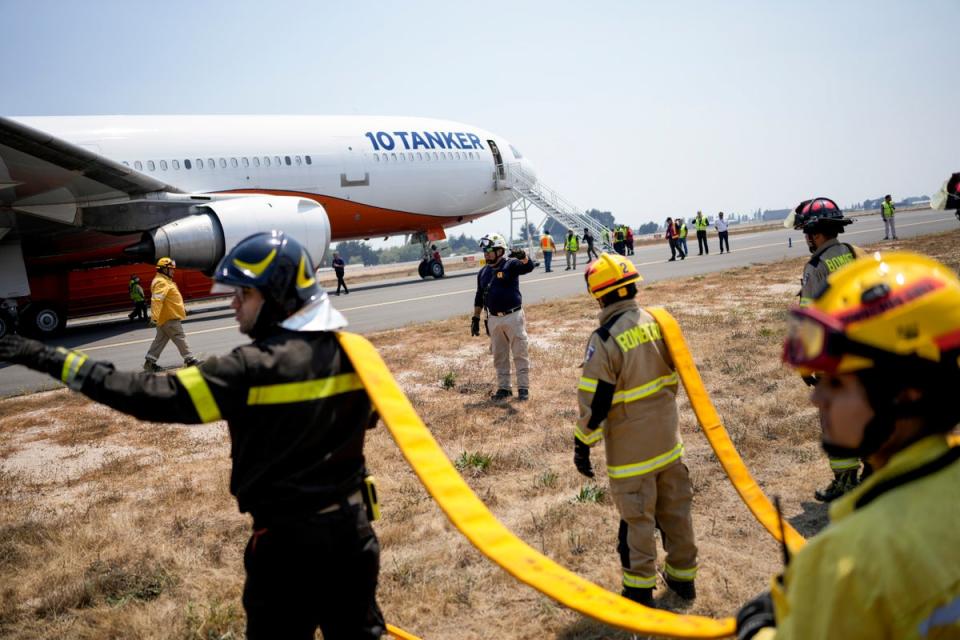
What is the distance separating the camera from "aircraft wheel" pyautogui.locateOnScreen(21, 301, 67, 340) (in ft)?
60.0

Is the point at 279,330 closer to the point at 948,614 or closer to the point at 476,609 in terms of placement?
the point at 948,614

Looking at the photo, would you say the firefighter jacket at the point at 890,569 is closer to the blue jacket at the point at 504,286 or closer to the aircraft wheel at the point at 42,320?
the blue jacket at the point at 504,286

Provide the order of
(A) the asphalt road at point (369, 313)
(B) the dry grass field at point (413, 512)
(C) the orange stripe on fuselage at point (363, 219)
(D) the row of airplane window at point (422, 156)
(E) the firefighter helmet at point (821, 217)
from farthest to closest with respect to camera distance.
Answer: (D) the row of airplane window at point (422, 156), (C) the orange stripe on fuselage at point (363, 219), (A) the asphalt road at point (369, 313), (E) the firefighter helmet at point (821, 217), (B) the dry grass field at point (413, 512)

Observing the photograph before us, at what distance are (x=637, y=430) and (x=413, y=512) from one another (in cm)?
251

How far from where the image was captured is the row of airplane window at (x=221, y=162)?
18250mm

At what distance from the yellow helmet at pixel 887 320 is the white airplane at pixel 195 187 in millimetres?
15137

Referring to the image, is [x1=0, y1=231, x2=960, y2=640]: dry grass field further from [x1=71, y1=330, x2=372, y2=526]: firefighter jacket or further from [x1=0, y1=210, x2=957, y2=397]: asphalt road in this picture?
[x1=0, y1=210, x2=957, y2=397]: asphalt road

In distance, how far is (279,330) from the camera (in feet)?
9.18

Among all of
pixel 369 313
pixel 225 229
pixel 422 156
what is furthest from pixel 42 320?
pixel 422 156

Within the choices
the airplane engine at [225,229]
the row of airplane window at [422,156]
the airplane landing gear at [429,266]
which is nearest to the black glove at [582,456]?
the airplane engine at [225,229]

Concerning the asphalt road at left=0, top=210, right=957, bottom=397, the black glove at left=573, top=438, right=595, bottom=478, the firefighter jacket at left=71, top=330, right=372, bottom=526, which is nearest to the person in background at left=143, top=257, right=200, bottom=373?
the asphalt road at left=0, top=210, right=957, bottom=397

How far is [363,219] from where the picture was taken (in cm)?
2319

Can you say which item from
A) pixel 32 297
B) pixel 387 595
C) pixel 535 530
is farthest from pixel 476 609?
pixel 32 297

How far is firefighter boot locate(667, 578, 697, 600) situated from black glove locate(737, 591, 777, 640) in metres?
2.53
